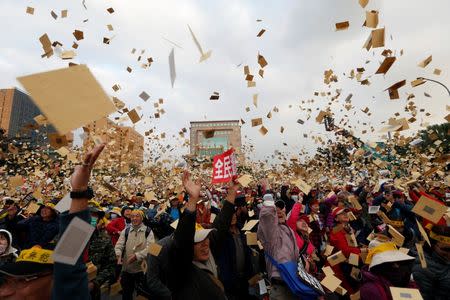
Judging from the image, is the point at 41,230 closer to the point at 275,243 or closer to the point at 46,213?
the point at 46,213

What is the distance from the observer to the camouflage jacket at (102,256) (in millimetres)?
4586

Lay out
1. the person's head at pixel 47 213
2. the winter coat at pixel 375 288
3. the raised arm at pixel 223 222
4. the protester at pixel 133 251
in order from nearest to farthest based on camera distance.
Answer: the winter coat at pixel 375 288 → the raised arm at pixel 223 222 → the person's head at pixel 47 213 → the protester at pixel 133 251

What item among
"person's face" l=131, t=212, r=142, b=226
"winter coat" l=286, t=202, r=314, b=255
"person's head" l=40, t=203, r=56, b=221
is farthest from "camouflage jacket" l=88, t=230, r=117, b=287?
"winter coat" l=286, t=202, r=314, b=255

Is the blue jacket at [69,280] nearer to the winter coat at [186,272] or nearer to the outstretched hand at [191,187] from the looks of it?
the winter coat at [186,272]

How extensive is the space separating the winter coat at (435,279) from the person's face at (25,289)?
355cm

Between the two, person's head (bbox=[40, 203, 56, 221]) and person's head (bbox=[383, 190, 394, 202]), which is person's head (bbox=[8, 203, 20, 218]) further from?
person's head (bbox=[383, 190, 394, 202])

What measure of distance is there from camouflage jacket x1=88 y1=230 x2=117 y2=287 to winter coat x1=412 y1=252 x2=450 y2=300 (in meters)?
4.09

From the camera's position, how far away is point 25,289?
1614 millimetres

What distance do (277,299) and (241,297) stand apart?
109 centimetres

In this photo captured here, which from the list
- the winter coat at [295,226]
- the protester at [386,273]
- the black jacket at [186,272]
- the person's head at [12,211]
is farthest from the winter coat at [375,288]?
the person's head at [12,211]

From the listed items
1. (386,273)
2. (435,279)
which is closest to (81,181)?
(386,273)

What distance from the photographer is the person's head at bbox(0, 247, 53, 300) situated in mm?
1601

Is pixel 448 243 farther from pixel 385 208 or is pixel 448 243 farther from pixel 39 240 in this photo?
pixel 39 240

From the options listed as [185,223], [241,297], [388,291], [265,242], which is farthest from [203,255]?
[241,297]
